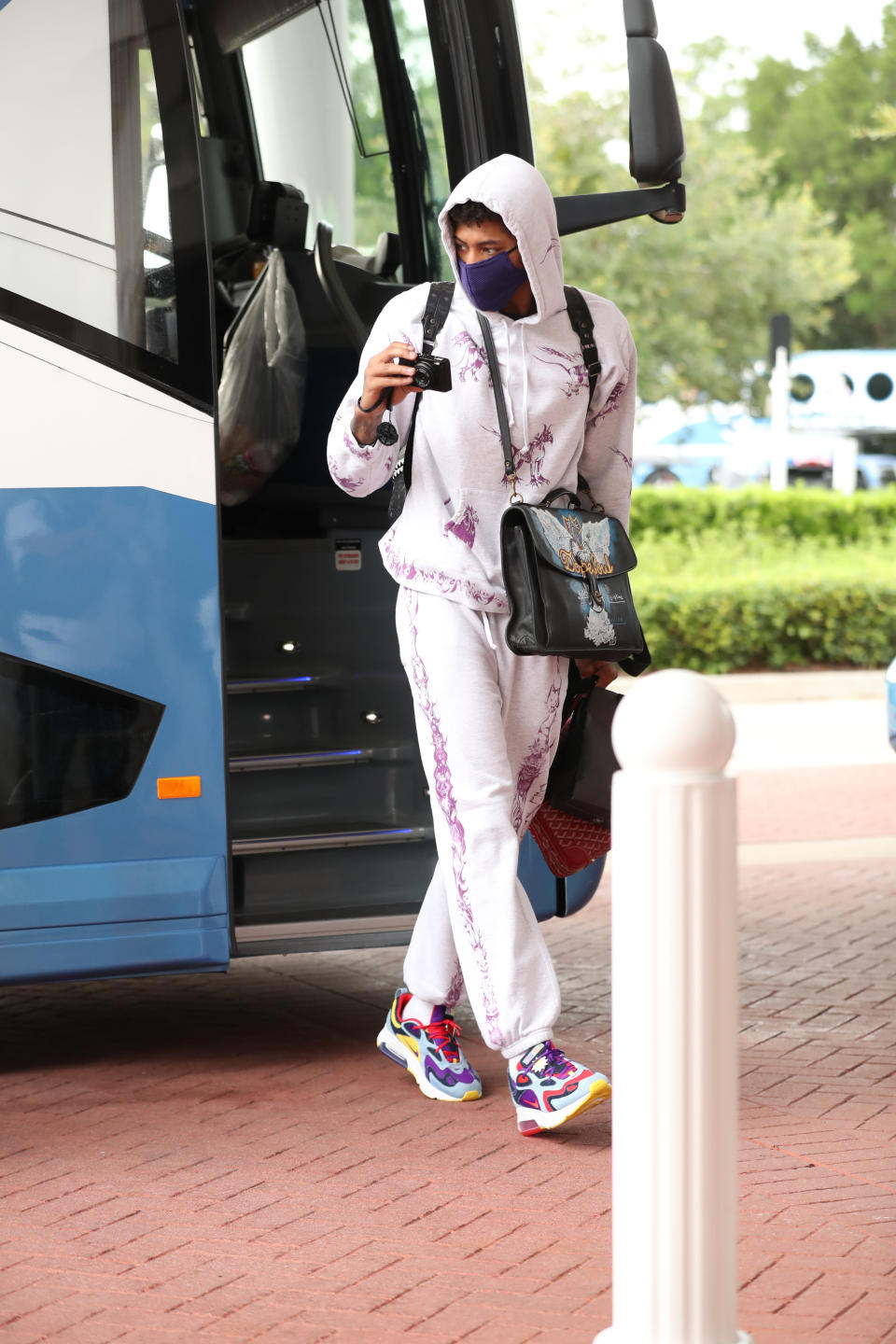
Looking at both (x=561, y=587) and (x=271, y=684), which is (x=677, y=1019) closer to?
(x=561, y=587)

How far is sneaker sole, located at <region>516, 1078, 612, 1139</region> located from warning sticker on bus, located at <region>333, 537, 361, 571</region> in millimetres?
2144

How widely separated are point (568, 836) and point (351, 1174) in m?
1.05

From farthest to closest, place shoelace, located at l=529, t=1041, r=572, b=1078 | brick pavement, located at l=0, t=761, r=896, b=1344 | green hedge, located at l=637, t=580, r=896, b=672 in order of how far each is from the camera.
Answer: green hedge, located at l=637, t=580, r=896, b=672, shoelace, located at l=529, t=1041, r=572, b=1078, brick pavement, located at l=0, t=761, r=896, b=1344

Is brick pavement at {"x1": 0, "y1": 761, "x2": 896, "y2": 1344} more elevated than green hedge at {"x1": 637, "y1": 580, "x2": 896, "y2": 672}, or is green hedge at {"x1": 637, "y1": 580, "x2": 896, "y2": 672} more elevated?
green hedge at {"x1": 637, "y1": 580, "x2": 896, "y2": 672}

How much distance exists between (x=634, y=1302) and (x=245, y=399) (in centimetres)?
383

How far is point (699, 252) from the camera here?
1006 inches

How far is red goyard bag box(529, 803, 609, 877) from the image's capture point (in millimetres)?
4371

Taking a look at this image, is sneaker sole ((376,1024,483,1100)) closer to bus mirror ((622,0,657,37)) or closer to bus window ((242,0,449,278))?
bus window ((242,0,449,278))

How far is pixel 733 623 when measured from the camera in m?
15.5

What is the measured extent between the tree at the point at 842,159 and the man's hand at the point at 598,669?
43.3 meters

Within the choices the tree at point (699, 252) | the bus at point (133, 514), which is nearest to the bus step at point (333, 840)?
the bus at point (133, 514)

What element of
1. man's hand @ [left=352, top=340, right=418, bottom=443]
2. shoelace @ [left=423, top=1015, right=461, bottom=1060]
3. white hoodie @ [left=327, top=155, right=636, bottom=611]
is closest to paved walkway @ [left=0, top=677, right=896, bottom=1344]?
shoelace @ [left=423, top=1015, right=461, bottom=1060]

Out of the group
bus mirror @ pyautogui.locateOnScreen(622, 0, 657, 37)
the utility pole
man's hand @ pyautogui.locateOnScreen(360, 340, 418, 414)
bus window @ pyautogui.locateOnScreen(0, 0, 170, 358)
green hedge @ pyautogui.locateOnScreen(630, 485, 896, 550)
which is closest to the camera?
man's hand @ pyautogui.locateOnScreen(360, 340, 418, 414)

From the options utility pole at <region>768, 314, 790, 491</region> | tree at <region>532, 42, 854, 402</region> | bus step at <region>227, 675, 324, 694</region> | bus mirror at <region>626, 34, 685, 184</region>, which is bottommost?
bus step at <region>227, 675, 324, 694</region>
